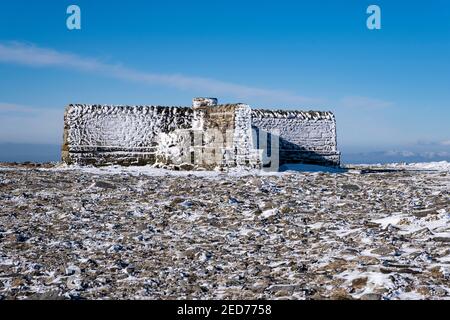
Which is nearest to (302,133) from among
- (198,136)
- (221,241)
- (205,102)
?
(205,102)

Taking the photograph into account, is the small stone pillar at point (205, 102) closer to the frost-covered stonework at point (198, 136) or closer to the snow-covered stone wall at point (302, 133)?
the frost-covered stonework at point (198, 136)

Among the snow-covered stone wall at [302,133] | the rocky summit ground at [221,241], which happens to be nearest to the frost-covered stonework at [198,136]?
the snow-covered stone wall at [302,133]

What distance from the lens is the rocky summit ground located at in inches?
233

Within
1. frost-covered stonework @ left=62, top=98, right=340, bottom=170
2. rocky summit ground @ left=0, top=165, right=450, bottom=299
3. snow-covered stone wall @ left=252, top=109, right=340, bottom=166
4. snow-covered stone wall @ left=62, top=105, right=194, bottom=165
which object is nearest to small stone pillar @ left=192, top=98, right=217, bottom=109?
frost-covered stonework @ left=62, top=98, right=340, bottom=170

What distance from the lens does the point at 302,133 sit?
2202 centimetres

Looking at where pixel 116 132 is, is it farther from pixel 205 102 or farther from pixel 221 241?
pixel 221 241

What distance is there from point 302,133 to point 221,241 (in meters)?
14.3

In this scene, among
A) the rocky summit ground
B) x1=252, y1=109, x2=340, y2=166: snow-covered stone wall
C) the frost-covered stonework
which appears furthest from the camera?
x1=252, y1=109, x2=340, y2=166: snow-covered stone wall

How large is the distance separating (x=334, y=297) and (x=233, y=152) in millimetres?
13621

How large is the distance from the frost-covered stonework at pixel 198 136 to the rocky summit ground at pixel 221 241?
565 centimetres

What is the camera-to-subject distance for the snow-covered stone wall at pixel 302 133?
21.5m

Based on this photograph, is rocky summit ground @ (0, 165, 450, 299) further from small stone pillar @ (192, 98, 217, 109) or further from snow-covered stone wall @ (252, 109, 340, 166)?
small stone pillar @ (192, 98, 217, 109)
